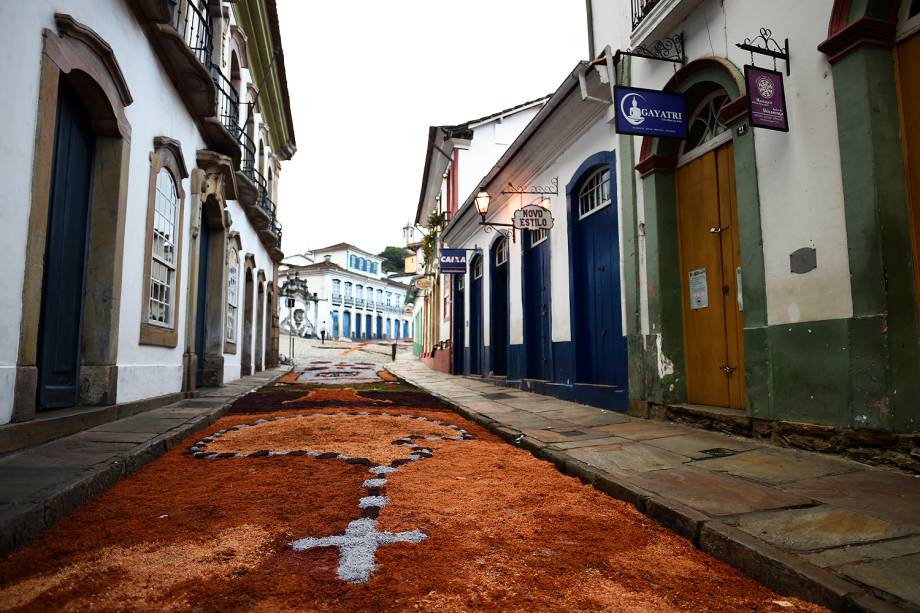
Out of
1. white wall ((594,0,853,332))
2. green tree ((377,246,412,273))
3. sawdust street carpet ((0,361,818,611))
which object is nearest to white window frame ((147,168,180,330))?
sawdust street carpet ((0,361,818,611))

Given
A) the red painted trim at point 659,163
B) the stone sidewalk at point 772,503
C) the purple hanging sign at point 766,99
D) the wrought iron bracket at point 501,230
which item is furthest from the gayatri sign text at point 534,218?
the purple hanging sign at point 766,99

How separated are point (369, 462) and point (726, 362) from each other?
3.74m

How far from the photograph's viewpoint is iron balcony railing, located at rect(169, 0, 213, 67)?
7.52 metres

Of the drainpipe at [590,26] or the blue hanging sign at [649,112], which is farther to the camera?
the drainpipe at [590,26]

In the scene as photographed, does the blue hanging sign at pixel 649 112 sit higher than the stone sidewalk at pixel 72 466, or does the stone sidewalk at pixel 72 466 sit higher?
the blue hanging sign at pixel 649 112

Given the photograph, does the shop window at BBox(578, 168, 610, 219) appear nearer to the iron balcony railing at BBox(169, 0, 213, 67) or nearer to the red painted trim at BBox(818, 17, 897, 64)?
the red painted trim at BBox(818, 17, 897, 64)

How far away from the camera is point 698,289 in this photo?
20.0ft

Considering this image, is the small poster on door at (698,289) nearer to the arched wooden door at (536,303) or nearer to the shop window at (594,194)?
the shop window at (594,194)

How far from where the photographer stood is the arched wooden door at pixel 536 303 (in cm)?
1007

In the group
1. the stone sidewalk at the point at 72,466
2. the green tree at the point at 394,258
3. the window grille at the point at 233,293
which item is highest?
the green tree at the point at 394,258

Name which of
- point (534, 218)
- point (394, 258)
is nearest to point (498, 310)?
point (534, 218)

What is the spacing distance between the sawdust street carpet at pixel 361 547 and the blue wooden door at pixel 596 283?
379cm

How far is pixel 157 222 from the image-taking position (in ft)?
24.4

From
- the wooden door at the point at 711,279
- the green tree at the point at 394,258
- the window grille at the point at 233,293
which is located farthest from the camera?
the green tree at the point at 394,258
